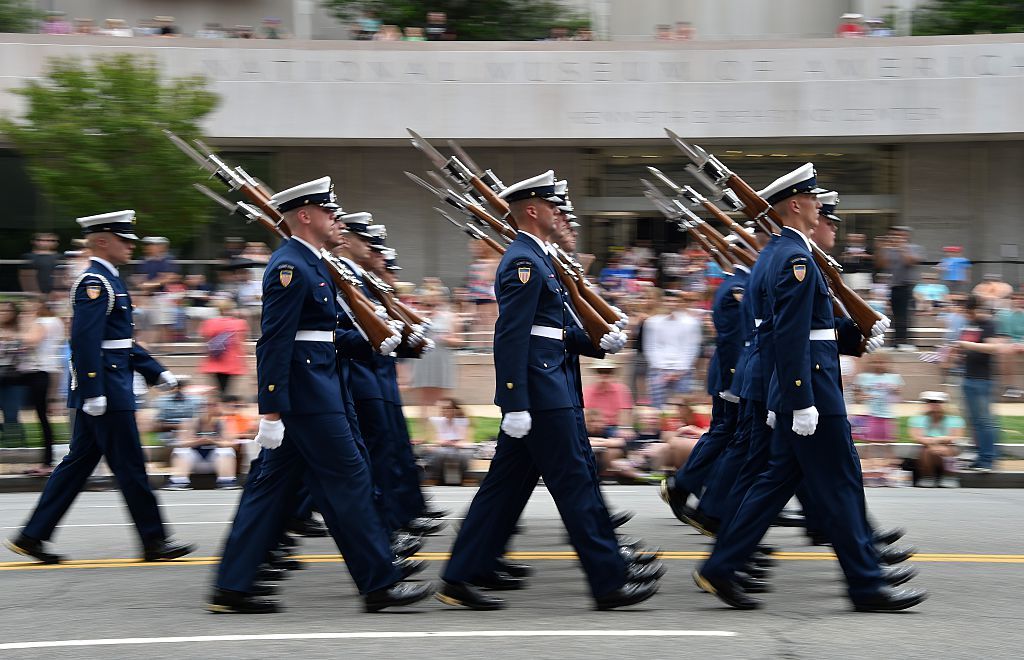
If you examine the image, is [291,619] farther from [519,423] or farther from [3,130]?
[3,130]

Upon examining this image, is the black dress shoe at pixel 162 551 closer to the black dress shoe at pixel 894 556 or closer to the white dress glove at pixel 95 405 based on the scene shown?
the white dress glove at pixel 95 405

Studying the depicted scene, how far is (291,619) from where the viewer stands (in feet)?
20.7

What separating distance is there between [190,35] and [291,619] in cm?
2466

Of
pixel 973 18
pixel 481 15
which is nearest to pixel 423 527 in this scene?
pixel 481 15

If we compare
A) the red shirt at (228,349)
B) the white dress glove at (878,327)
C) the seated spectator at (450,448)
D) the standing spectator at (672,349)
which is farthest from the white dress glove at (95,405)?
the standing spectator at (672,349)

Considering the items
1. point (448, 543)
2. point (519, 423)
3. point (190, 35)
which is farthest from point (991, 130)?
point (519, 423)

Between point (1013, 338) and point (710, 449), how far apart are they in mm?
8596

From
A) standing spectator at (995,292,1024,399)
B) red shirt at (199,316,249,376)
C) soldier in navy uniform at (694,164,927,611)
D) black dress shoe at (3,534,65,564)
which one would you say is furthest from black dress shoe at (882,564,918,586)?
standing spectator at (995,292,1024,399)

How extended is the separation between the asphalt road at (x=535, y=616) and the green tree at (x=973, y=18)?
20.7 meters

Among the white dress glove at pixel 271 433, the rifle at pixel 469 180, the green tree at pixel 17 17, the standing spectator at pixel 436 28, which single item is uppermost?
the green tree at pixel 17 17

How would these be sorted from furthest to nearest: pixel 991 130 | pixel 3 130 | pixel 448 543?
1. pixel 991 130
2. pixel 3 130
3. pixel 448 543

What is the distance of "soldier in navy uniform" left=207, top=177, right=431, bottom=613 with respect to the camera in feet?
20.6

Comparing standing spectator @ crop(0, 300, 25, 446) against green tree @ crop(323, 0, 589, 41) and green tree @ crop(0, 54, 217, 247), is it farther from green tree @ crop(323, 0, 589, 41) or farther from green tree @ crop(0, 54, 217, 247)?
green tree @ crop(323, 0, 589, 41)

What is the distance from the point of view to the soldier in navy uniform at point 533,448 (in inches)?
249
